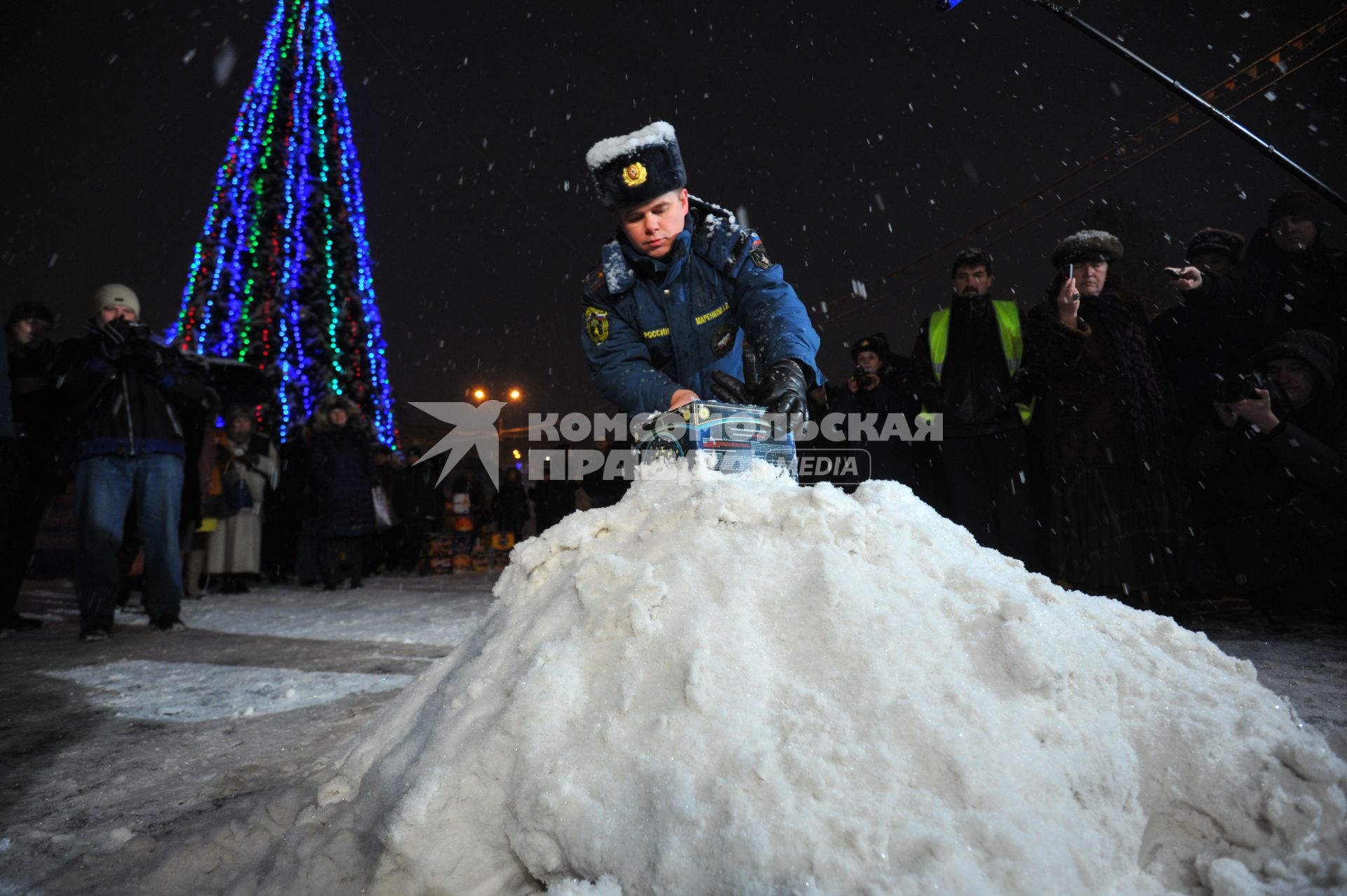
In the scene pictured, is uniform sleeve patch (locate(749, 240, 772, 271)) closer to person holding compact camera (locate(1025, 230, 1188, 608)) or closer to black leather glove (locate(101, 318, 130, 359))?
person holding compact camera (locate(1025, 230, 1188, 608))

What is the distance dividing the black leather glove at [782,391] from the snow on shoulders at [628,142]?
114 cm

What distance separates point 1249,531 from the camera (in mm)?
3732

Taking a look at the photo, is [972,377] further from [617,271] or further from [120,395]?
[120,395]

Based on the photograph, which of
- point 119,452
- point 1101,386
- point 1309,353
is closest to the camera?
point 1309,353

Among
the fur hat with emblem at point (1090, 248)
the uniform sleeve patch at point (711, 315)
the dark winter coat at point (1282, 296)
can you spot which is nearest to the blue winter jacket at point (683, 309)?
the uniform sleeve patch at point (711, 315)

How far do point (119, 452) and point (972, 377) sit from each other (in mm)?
5452

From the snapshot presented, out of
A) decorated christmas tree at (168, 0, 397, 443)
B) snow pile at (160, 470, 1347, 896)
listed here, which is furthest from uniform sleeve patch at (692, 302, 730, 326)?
decorated christmas tree at (168, 0, 397, 443)

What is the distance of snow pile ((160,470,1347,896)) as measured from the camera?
1056 mm

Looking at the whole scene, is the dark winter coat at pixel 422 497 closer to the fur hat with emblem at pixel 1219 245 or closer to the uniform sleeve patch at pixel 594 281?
the uniform sleeve patch at pixel 594 281

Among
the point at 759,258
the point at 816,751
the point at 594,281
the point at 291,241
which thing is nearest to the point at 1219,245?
the point at 759,258

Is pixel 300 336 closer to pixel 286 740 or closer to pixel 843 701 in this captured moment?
pixel 286 740

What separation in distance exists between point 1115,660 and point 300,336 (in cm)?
1388

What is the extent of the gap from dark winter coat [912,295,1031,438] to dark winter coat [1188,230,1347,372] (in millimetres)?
1172

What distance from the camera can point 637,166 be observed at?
2.71 meters
